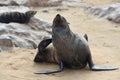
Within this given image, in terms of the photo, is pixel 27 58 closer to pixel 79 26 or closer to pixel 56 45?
pixel 56 45

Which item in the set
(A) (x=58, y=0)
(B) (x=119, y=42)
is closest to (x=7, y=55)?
(B) (x=119, y=42)

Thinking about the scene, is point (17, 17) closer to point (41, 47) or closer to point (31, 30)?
point (31, 30)

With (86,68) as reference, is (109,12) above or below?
above

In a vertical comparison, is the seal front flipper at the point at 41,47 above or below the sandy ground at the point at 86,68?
above

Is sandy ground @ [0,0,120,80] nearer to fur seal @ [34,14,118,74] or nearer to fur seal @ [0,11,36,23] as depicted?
fur seal @ [34,14,118,74]

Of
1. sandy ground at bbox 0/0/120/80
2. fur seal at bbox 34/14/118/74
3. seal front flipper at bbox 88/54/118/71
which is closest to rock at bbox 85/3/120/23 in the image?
sandy ground at bbox 0/0/120/80

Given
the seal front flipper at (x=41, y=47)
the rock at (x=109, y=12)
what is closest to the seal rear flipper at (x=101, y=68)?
the seal front flipper at (x=41, y=47)

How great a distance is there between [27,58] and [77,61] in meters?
0.95

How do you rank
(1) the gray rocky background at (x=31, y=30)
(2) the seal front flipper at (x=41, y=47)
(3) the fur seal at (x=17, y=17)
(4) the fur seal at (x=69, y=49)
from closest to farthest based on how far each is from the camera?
(4) the fur seal at (x=69, y=49) < (2) the seal front flipper at (x=41, y=47) < (1) the gray rocky background at (x=31, y=30) < (3) the fur seal at (x=17, y=17)

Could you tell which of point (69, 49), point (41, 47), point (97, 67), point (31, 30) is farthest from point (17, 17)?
point (97, 67)

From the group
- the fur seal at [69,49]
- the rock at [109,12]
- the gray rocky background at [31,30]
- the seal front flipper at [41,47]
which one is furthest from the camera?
the rock at [109,12]

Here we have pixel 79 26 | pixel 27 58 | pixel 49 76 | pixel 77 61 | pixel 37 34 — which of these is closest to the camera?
pixel 49 76

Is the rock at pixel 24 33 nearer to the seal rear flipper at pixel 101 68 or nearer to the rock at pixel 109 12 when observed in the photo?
the seal rear flipper at pixel 101 68

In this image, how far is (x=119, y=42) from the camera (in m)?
8.08
